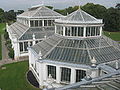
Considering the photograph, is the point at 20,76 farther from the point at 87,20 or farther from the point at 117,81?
the point at 117,81

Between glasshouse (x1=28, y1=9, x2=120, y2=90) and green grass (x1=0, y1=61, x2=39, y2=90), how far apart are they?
344 centimetres

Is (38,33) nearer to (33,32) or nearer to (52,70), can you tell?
(33,32)

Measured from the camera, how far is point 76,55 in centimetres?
2117

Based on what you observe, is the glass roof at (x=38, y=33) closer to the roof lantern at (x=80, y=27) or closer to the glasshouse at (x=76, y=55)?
the glasshouse at (x=76, y=55)

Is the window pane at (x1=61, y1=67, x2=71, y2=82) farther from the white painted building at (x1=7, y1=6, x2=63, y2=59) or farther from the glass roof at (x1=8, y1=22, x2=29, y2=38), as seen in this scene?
the glass roof at (x1=8, y1=22, x2=29, y2=38)

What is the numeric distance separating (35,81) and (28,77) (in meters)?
2.34

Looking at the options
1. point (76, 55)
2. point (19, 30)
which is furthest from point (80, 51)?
point (19, 30)

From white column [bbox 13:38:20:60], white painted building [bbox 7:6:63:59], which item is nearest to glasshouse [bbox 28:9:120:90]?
white column [bbox 13:38:20:60]

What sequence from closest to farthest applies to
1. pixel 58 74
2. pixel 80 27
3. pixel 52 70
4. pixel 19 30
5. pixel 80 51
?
1. pixel 58 74
2. pixel 80 51
3. pixel 52 70
4. pixel 80 27
5. pixel 19 30

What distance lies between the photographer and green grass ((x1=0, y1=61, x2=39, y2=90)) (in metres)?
24.0

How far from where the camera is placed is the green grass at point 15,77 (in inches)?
946

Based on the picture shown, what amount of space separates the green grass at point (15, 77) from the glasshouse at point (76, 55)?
3.44m

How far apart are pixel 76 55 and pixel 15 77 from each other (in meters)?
12.8

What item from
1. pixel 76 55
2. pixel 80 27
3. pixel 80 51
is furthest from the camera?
pixel 80 27
